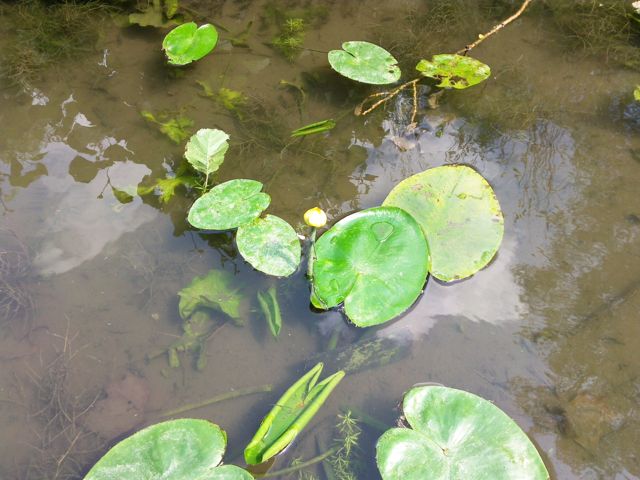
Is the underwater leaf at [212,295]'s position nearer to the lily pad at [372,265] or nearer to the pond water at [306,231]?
the pond water at [306,231]

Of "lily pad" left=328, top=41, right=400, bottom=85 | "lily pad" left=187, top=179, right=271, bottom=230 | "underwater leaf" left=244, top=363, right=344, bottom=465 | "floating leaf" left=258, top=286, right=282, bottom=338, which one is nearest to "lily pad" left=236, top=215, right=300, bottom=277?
"lily pad" left=187, top=179, right=271, bottom=230

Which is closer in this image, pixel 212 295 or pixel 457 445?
pixel 457 445

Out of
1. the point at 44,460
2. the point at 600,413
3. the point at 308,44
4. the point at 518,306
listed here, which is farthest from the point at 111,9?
the point at 600,413

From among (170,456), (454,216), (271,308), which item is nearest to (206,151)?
(271,308)

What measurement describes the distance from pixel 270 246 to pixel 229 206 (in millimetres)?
271

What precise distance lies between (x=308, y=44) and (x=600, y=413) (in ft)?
8.15

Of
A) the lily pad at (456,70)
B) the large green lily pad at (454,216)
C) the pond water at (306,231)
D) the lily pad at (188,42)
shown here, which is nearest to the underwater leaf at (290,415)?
the pond water at (306,231)

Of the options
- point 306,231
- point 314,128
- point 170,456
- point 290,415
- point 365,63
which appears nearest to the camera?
point 170,456

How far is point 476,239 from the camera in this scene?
2.27 m

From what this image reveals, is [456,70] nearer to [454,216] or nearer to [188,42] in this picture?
[454,216]

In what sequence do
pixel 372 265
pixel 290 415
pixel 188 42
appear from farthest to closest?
pixel 188 42 → pixel 372 265 → pixel 290 415

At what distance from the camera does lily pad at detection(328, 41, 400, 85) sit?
288 cm

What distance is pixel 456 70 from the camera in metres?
2.95

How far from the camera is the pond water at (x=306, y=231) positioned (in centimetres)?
213
